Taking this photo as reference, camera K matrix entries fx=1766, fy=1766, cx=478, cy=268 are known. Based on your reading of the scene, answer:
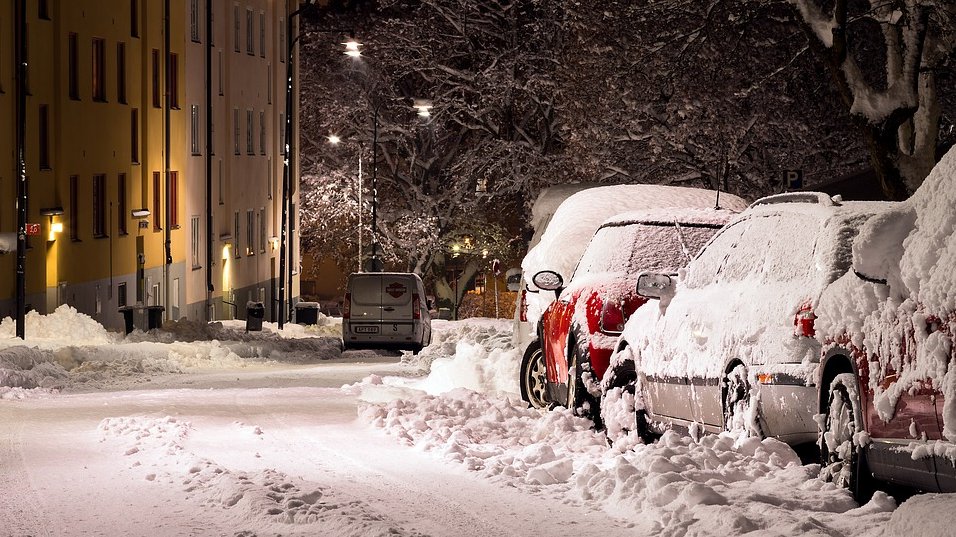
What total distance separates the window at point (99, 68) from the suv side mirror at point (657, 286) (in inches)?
1197

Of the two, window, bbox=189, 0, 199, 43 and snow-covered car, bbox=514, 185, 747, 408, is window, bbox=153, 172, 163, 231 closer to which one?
window, bbox=189, 0, 199, 43

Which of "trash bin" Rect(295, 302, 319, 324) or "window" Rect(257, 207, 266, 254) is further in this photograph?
"window" Rect(257, 207, 266, 254)

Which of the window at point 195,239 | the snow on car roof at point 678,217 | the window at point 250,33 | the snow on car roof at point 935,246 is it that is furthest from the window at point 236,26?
the snow on car roof at point 935,246

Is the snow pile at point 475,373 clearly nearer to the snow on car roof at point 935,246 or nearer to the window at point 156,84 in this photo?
the snow on car roof at point 935,246

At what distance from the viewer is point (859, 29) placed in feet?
111

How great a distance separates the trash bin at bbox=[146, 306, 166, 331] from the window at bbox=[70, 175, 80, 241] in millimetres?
3295

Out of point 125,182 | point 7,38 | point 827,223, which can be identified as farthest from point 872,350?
point 125,182

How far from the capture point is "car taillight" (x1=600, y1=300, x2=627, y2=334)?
13984mm

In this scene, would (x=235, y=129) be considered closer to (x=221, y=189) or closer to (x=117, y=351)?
(x=221, y=189)

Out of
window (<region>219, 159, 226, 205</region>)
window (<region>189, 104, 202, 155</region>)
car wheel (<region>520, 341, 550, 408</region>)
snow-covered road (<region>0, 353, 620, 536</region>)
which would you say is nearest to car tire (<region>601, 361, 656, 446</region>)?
snow-covered road (<region>0, 353, 620, 536</region>)

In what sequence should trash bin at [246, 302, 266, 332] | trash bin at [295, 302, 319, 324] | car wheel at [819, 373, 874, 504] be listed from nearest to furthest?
car wheel at [819, 373, 874, 504] → trash bin at [246, 302, 266, 332] → trash bin at [295, 302, 319, 324]

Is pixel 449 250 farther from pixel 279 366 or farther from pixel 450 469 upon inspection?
pixel 450 469

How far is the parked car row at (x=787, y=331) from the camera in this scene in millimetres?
8055

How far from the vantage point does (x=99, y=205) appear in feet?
136
